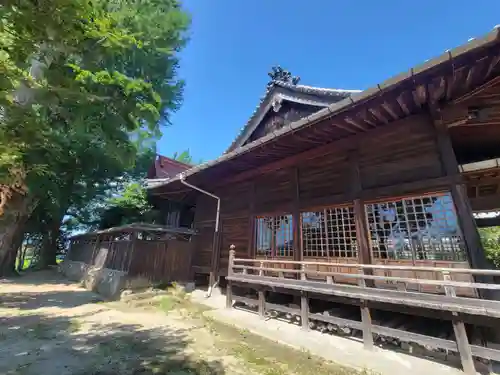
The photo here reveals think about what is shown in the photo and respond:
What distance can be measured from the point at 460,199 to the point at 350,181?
2.41 m

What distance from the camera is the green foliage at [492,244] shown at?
43.6 ft

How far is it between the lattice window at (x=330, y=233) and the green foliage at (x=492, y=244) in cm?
1050

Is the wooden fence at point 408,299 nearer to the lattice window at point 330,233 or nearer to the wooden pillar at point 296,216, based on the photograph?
the lattice window at point 330,233

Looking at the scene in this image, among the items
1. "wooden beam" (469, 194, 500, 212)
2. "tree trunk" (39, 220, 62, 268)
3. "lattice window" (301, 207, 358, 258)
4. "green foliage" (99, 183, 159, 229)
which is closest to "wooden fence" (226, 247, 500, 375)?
"lattice window" (301, 207, 358, 258)

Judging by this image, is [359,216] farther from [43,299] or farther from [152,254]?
[43,299]

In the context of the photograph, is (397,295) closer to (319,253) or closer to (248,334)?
(319,253)

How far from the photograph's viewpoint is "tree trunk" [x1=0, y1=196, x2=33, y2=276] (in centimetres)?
1209

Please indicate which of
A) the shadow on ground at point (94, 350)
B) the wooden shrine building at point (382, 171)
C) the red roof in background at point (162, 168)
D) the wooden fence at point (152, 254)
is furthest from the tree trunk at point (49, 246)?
the wooden shrine building at point (382, 171)

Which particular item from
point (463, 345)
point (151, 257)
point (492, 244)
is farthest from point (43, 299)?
point (492, 244)

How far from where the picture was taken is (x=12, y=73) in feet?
9.04

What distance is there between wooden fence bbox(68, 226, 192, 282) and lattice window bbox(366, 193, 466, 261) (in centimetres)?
881

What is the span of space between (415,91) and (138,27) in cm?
1111

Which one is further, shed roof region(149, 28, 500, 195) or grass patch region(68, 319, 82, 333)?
grass patch region(68, 319, 82, 333)

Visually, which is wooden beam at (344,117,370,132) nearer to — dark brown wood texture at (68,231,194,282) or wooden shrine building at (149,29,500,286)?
wooden shrine building at (149,29,500,286)
